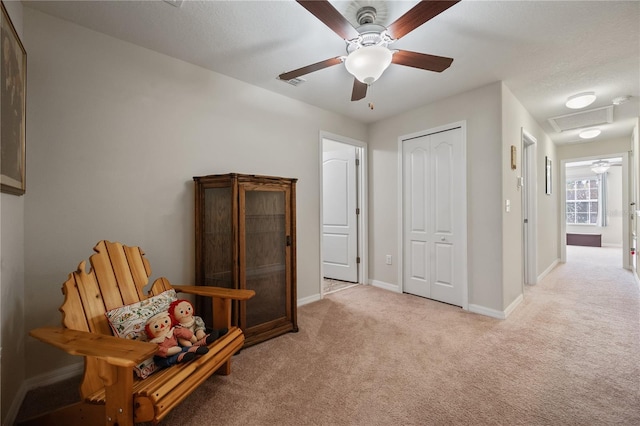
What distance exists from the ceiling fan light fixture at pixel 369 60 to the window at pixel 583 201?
1056cm

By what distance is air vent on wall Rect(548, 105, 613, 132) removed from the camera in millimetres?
3656

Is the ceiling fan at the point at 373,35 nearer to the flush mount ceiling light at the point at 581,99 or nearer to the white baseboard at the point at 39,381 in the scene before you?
the flush mount ceiling light at the point at 581,99

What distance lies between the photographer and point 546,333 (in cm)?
251

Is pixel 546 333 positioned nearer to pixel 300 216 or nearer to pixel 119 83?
pixel 300 216

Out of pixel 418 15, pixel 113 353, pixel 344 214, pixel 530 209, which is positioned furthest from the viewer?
pixel 344 214

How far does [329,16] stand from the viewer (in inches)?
58.2

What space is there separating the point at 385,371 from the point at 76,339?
1834 millimetres

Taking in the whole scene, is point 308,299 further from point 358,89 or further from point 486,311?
point 358,89

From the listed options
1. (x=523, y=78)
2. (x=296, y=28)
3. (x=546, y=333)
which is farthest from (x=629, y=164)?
(x=296, y=28)

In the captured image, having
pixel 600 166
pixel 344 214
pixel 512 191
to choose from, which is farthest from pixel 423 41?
pixel 600 166

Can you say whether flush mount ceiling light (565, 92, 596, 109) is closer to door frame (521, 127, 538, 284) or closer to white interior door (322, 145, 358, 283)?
door frame (521, 127, 538, 284)

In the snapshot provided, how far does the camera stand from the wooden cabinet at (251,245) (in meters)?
2.31

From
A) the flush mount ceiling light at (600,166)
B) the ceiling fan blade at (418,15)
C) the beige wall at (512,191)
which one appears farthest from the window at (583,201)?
the ceiling fan blade at (418,15)

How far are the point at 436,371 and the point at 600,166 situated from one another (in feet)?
30.5
